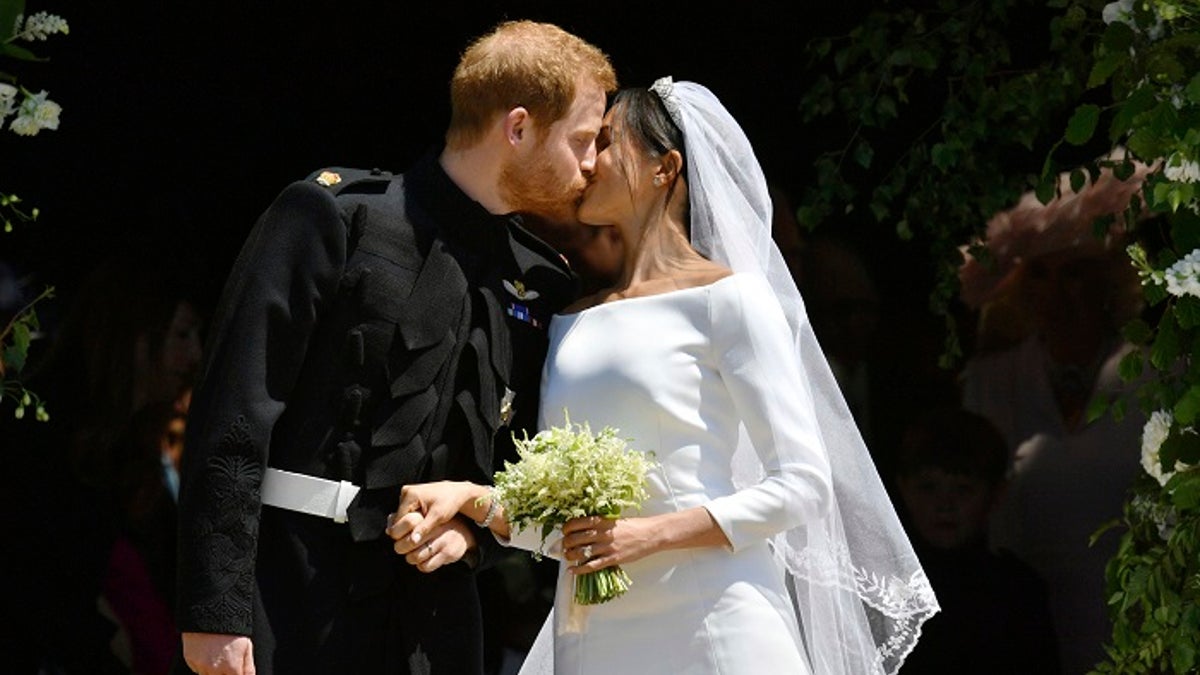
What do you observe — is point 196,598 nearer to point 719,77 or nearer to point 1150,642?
→ point 1150,642

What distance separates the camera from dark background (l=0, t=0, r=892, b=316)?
5582 mm

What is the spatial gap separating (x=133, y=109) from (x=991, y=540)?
9.35 feet

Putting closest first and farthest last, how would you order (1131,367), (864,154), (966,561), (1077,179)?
(1131,367), (1077,179), (864,154), (966,561)

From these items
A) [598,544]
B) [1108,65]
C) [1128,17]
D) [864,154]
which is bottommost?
[598,544]

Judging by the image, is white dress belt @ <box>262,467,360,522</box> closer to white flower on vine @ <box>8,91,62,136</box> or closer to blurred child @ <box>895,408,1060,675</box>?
white flower on vine @ <box>8,91,62,136</box>

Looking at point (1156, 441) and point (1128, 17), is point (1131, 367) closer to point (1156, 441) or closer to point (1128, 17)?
point (1156, 441)

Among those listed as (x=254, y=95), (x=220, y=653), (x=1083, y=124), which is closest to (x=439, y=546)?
(x=220, y=653)

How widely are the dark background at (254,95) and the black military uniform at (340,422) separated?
187 cm

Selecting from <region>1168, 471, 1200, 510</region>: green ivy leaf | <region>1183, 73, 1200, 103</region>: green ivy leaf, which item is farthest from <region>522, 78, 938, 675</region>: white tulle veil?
<region>1183, 73, 1200, 103</region>: green ivy leaf

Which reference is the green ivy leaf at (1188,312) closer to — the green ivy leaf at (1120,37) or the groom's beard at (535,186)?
the green ivy leaf at (1120,37)

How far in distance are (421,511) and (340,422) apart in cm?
23

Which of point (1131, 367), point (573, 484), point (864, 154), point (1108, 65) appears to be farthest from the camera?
point (864, 154)

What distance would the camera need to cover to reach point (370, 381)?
378 centimetres

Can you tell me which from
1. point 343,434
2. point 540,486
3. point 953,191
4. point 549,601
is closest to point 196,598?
point 343,434
